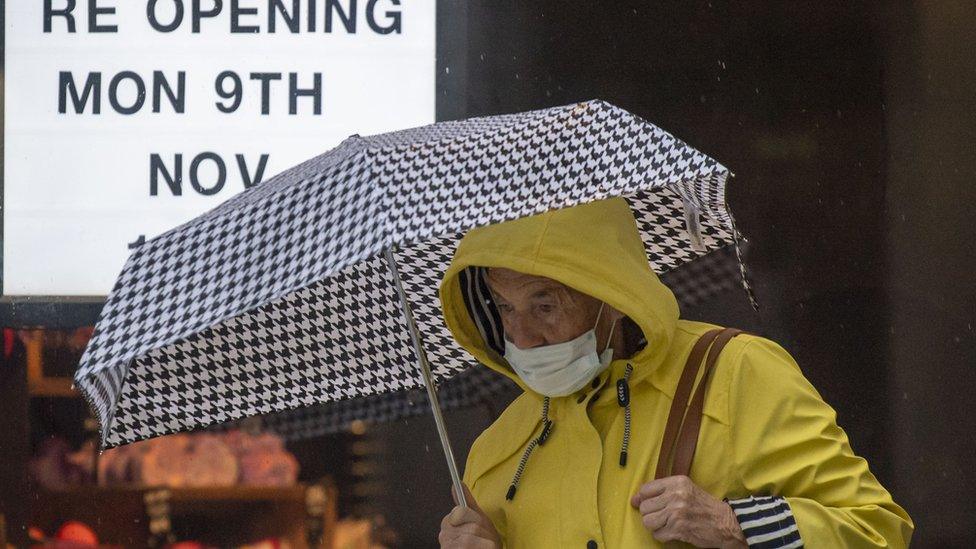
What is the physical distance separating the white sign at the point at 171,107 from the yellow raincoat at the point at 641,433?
8.05 ft

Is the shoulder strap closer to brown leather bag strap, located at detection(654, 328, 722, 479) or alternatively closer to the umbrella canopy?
brown leather bag strap, located at detection(654, 328, 722, 479)

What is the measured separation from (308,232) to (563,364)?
0.63 metres

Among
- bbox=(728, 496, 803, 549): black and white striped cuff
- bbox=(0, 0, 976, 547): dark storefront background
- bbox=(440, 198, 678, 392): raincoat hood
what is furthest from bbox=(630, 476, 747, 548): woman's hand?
bbox=(0, 0, 976, 547): dark storefront background

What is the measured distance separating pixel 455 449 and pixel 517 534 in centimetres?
237

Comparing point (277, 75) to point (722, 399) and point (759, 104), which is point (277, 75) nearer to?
point (759, 104)

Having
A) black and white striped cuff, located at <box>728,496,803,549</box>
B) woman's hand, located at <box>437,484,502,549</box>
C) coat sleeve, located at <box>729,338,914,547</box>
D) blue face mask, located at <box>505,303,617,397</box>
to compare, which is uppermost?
blue face mask, located at <box>505,303,617,397</box>

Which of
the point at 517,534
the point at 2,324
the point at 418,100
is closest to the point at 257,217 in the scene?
the point at 517,534

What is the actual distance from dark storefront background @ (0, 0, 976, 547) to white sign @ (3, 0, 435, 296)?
0.94ft

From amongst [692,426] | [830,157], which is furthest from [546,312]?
[830,157]

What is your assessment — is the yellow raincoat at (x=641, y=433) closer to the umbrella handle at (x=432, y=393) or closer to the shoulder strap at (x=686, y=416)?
the shoulder strap at (x=686, y=416)

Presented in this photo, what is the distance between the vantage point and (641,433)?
2691 millimetres

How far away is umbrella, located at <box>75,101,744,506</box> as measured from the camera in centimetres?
237

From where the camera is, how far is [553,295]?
9.27ft

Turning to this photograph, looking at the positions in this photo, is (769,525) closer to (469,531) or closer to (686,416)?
(686,416)
